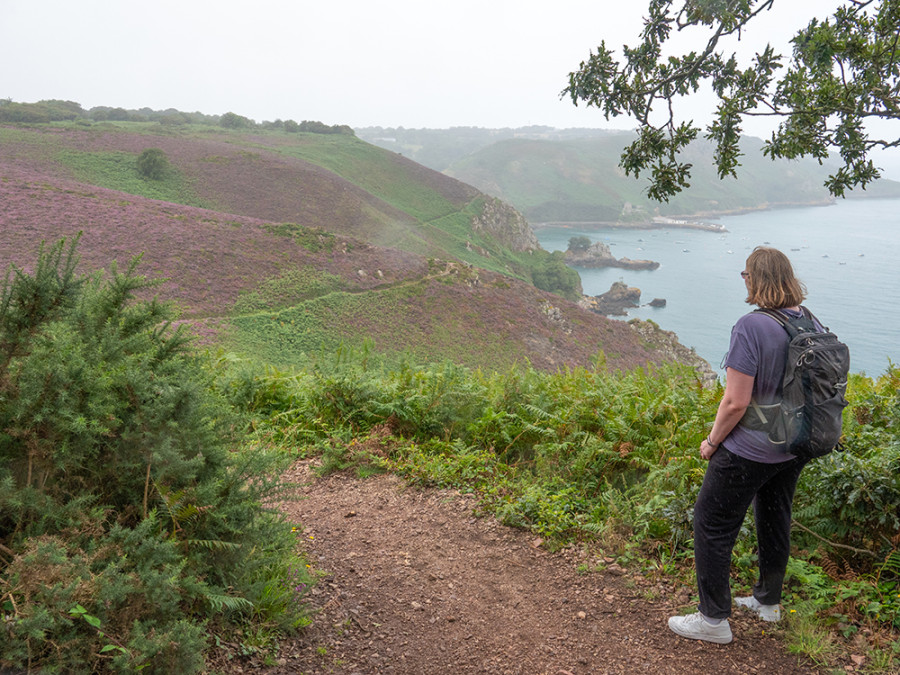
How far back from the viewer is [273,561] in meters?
3.12

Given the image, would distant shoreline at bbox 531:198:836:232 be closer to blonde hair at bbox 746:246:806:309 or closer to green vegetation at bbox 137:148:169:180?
green vegetation at bbox 137:148:169:180

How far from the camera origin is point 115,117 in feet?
Answer: 268

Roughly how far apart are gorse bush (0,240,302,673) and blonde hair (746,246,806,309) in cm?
275

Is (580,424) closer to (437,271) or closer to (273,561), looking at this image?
(273,561)

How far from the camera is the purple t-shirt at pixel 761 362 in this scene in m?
2.82

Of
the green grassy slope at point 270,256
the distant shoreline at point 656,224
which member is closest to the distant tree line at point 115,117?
the green grassy slope at point 270,256

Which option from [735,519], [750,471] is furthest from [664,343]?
[750,471]

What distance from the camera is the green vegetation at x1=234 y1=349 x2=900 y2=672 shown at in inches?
134

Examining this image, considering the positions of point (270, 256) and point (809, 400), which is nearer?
point (809, 400)

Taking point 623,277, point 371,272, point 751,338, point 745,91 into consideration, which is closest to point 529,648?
point 751,338

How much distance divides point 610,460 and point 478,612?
83.5 inches

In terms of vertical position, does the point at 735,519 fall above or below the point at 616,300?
above

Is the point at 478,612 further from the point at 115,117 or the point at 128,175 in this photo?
the point at 115,117

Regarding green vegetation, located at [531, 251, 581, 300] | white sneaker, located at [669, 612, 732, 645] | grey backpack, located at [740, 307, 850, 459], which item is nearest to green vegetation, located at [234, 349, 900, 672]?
white sneaker, located at [669, 612, 732, 645]
